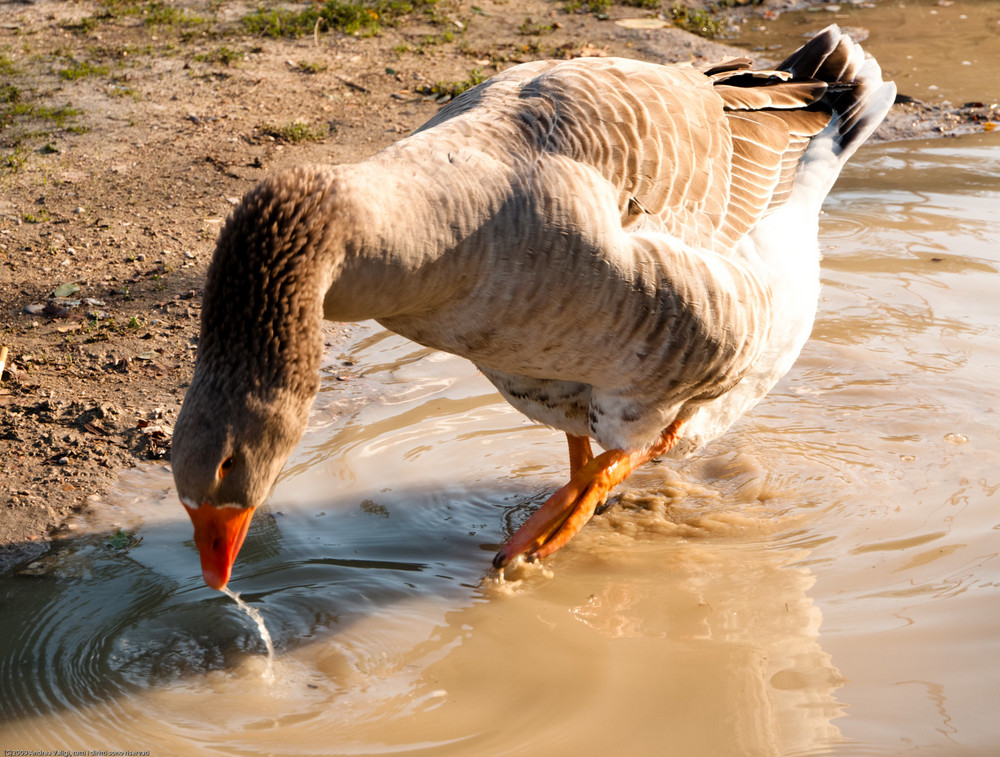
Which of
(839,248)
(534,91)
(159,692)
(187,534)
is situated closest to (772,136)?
(534,91)

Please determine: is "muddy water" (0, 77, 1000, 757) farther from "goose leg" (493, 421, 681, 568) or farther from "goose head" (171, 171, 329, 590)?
"goose head" (171, 171, 329, 590)

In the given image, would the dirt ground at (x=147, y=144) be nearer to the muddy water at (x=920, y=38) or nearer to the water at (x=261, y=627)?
Result: the muddy water at (x=920, y=38)

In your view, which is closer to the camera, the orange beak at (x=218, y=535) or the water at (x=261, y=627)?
the orange beak at (x=218, y=535)

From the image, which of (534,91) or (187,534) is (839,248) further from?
(187,534)

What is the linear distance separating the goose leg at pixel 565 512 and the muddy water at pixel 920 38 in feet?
21.9

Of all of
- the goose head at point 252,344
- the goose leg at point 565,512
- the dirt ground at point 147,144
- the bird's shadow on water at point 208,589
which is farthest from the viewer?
the dirt ground at point 147,144

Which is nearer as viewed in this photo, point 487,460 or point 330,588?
point 330,588

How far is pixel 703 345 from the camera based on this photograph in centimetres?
356

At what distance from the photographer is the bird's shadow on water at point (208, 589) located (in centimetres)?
336

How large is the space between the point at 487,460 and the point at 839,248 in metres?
3.19

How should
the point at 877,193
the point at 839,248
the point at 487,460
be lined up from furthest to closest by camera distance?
1. the point at 877,193
2. the point at 839,248
3. the point at 487,460

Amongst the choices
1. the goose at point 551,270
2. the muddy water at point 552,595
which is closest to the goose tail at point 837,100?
the goose at point 551,270

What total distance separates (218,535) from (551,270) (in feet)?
4.27

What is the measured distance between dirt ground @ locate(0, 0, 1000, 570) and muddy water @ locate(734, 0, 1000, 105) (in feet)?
1.48
